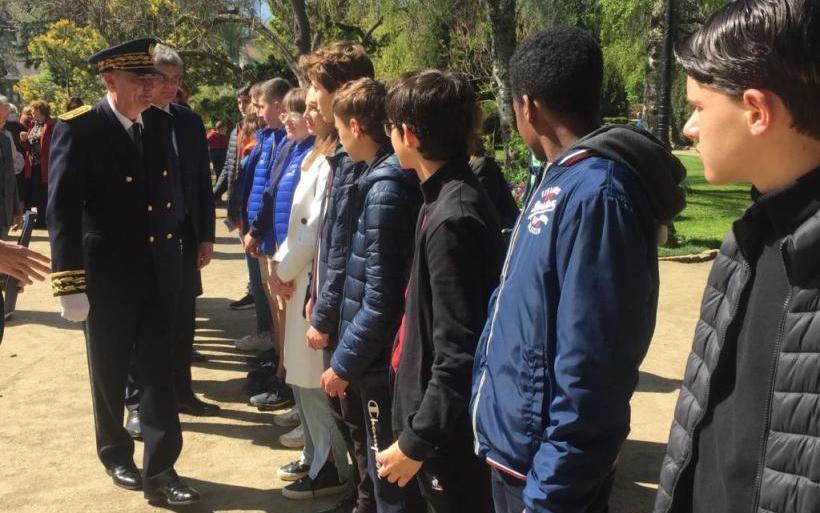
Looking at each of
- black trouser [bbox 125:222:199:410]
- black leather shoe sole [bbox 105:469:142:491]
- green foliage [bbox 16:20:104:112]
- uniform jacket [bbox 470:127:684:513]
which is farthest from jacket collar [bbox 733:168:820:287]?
green foliage [bbox 16:20:104:112]

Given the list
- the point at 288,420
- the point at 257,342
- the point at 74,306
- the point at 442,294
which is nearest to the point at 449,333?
the point at 442,294

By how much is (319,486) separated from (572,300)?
2934mm

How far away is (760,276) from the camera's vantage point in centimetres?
151

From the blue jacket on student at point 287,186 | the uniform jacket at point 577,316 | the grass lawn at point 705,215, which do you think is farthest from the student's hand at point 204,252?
the grass lawn at point 705,215

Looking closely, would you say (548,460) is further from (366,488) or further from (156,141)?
(156,141)

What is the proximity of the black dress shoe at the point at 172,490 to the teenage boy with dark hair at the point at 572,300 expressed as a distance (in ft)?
8.67

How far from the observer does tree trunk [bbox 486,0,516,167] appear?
41.4ft

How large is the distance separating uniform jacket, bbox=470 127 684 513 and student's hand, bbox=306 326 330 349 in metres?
1.68

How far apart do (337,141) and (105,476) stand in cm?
233

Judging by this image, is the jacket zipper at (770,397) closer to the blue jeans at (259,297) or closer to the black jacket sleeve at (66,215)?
the black jacket sleeve at (66,215)

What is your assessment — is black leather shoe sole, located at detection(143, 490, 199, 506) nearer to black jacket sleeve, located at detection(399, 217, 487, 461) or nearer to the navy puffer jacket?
the navy puffer jacket

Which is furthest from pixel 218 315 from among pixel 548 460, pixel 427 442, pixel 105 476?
pixel 548 460

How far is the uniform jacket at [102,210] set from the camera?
412cm

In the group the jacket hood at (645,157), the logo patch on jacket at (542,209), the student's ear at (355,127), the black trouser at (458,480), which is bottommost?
the black trouser at (458,480)
